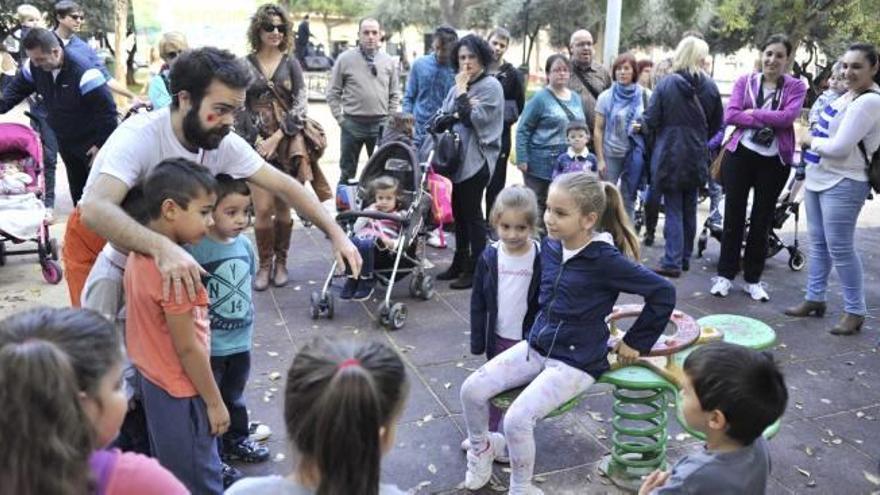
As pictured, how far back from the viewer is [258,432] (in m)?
3.65

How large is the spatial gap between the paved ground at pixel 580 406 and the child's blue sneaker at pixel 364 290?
11cm

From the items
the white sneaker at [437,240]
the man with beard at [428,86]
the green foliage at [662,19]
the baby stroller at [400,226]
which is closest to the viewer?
the baby stroller at [400,226]

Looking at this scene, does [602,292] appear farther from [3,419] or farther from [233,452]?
[3,419]

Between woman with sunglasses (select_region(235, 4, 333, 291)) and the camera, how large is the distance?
3.49 m

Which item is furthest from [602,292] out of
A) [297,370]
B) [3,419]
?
[3,419]

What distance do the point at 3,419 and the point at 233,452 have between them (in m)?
2.26

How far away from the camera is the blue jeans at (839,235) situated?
500cm

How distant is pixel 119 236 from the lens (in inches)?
94.9

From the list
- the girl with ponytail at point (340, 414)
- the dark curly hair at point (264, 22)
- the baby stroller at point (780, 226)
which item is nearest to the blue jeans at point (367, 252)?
the dark curly hair at point (264, 22)

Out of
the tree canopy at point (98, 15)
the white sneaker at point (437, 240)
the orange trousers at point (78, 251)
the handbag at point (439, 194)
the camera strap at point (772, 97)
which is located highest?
the tree canopy at point (98, 15)

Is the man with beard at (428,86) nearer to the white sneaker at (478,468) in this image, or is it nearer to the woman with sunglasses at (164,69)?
the woman with sunglasses at (164,69)

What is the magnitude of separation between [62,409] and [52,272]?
17.3 feet

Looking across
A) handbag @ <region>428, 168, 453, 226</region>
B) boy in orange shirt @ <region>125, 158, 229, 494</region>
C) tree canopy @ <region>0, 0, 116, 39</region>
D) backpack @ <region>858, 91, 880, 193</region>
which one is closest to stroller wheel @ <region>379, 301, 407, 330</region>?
handbag @ <region>428, 168, 453, 226</region>

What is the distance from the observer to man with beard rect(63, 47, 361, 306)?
2.62 m
